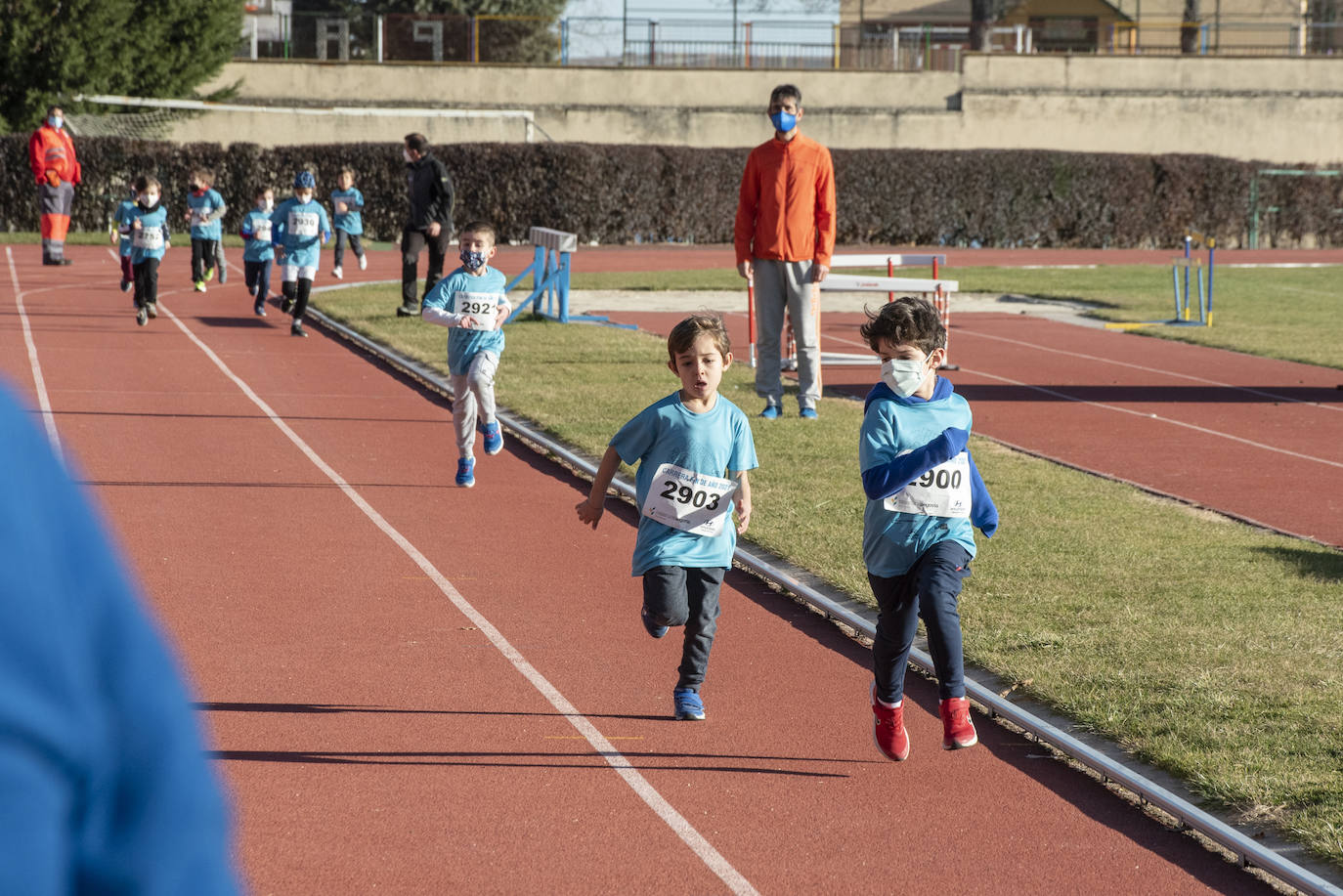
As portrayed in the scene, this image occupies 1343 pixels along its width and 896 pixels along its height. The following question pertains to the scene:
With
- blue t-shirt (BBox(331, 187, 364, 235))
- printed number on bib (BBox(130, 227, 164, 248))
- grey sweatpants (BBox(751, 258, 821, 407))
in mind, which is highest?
blue t-shirt (BBox(331, 187, 364, 235))

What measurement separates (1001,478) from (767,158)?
3297 mm

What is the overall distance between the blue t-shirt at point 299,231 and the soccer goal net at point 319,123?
72.2 feet

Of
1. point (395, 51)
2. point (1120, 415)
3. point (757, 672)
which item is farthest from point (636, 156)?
point (757, 672)

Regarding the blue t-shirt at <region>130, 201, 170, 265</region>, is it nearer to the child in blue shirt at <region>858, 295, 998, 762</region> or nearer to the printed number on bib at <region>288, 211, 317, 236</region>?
the printed number on bib at <region>288, 211, 317, 236</region>

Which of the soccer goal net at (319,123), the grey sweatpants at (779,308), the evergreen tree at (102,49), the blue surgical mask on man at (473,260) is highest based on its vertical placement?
the evergreen tree at (102,49)

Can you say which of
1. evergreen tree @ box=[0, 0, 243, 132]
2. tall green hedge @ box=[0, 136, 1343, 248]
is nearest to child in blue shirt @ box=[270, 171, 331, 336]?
tall green hedge @ box=[0, 136, 1343, 248]

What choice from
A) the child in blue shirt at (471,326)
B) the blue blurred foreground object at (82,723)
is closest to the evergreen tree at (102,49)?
the child in blue shirt at (471,326)

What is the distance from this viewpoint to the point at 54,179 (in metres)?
28.9

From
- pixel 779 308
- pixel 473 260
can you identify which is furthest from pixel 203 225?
pixel 473 260

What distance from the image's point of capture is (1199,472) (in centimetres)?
1152

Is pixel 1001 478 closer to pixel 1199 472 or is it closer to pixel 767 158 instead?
pixel 1199 472

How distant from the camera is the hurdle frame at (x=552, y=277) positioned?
20594 millimetres

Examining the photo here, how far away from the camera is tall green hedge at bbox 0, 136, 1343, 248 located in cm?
3834

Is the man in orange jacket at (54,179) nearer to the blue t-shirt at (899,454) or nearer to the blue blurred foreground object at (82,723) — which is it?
the blue t-shirt at (899,454)
